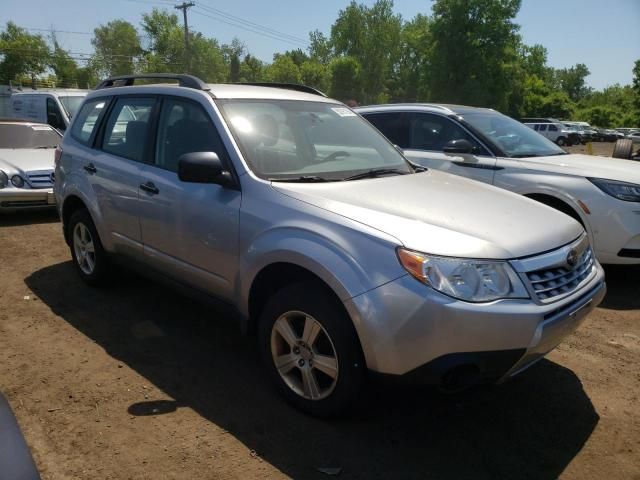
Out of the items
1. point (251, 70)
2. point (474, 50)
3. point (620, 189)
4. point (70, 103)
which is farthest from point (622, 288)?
point (251, 70)

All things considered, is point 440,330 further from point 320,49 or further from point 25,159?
point 320,49

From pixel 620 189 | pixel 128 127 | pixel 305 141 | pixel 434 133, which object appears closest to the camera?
pixel 305 141

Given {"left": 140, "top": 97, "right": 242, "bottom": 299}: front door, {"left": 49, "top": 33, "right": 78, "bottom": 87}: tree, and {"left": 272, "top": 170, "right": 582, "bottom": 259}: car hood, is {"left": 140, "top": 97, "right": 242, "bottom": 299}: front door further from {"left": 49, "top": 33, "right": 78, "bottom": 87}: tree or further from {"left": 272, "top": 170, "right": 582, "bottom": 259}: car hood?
{"left": 49, "top": 33, "right": 78, "bottom": 87}: tree

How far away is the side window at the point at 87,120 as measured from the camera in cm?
473

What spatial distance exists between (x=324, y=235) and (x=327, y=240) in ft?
0.12

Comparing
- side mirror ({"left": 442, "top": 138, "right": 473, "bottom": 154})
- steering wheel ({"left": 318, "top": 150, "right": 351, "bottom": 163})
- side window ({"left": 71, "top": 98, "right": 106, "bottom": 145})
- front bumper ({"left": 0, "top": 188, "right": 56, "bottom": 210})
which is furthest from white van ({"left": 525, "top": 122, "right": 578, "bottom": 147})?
steering wheel ({"left": 318, "top": 150, "right": 351, "bottom": 163})

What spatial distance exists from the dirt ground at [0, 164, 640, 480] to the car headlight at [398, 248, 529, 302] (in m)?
0.55

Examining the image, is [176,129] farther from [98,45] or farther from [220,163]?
Result: [98,45]

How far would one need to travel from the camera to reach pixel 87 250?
4.82 meters

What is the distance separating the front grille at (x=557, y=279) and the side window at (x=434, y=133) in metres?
3.18

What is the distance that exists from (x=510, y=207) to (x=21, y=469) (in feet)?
8.85

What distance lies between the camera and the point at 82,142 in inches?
189

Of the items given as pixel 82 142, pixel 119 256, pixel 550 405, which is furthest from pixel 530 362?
pixel 82 142

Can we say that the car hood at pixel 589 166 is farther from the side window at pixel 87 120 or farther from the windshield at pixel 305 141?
the side window at pixel 87 120
